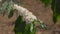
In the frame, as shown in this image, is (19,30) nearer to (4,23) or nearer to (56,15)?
(56,15)

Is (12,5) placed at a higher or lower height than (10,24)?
higher

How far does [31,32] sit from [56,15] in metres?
0.12

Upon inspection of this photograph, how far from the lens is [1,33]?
9.44ft

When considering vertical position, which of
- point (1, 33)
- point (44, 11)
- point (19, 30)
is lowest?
point (1, 33)

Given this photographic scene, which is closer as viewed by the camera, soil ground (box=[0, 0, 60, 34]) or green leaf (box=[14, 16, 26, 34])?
green leaf (box=[14, 16, 26, 34])

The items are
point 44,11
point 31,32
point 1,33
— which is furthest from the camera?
point 44,11

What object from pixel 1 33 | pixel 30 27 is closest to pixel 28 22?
pixel 30 27

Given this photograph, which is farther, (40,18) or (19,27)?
(40,18)

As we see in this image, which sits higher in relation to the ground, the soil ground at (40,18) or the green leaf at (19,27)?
the green leaf at (19,27)

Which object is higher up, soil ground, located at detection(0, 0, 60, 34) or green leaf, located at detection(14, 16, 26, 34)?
green leaf, located at detection(14, 16, 26, 34)

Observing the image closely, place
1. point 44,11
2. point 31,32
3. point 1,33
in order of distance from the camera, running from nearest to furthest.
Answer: point 31,32
point 1,33
point 44,11

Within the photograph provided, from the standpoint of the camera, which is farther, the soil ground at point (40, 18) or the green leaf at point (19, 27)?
the soil ground at point (40, 18)

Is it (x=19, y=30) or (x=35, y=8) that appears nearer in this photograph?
(x=19, y=30)

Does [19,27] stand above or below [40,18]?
above
